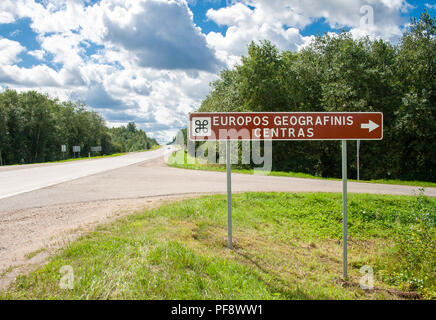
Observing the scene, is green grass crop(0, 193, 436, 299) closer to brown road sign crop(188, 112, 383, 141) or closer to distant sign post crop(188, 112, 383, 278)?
distant sign post crop(188, 112, 383, 278)

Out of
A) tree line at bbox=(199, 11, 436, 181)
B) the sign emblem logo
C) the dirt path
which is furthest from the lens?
tree line at bbox=(199, 11, 436, 181)

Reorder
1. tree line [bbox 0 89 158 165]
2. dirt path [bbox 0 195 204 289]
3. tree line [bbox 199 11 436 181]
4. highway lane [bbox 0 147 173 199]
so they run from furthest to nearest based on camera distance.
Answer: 1. tree line [bbox 0 89 158 165]
2. tree line [bbox 199 11 436 181]
3. highway lane [bbox 0 147 173 199]
4. dirt path [bbox 0 195 204 289]

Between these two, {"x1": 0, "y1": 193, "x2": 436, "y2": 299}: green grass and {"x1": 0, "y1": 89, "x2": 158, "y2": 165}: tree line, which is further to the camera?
{"x1": 0, "y1": 89, "x2": 158, "y2": 165}: tree line

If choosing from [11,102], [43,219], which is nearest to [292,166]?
[43,219]

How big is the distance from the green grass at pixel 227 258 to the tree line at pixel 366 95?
14862 mm

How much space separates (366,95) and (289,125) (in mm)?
19561

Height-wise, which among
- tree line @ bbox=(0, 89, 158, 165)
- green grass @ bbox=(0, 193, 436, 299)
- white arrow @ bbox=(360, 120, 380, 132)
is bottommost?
green grass @ bbox=(0, 193, 436, 299)

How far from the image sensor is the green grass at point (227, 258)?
3.02 meters

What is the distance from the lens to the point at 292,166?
23.6 meters

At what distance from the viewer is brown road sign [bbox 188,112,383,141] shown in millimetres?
4234

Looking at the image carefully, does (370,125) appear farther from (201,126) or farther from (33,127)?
(33,127)

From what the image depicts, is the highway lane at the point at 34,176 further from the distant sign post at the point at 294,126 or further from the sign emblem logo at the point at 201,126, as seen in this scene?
the distant sign post at the point at 294,126

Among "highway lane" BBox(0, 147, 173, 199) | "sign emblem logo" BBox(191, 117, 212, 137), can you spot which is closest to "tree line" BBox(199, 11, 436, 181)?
"highway lane" BBox(0, 147, 173, 199)

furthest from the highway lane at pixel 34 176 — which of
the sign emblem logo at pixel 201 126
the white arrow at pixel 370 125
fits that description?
the white arrow at pixel 370 125
